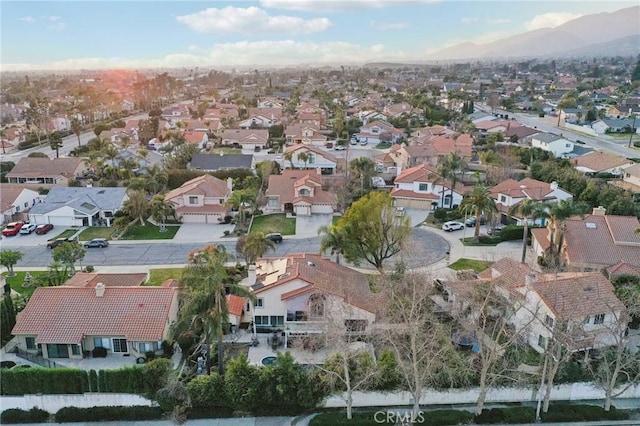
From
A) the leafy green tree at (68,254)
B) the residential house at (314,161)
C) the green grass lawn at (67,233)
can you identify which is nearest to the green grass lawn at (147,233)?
the green grass lawn at (67,233)

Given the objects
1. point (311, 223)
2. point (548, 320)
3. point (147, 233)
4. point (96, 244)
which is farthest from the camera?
point (311, 223)

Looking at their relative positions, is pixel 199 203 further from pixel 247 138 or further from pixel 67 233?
pixel 247 138

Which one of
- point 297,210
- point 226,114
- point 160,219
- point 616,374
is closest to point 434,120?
point 226,114

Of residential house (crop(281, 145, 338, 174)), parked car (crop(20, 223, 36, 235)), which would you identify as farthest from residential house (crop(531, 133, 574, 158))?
parked car (crop(20, 223, 36, 235))

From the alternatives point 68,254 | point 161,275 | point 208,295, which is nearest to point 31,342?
point 68,254

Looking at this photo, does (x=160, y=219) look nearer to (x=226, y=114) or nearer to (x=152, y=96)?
(x=226, y=114)

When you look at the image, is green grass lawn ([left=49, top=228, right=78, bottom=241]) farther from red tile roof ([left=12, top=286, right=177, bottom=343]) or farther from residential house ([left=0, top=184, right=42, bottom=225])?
red tile roof ([left=12, top=286, right=177, bottom=343])
